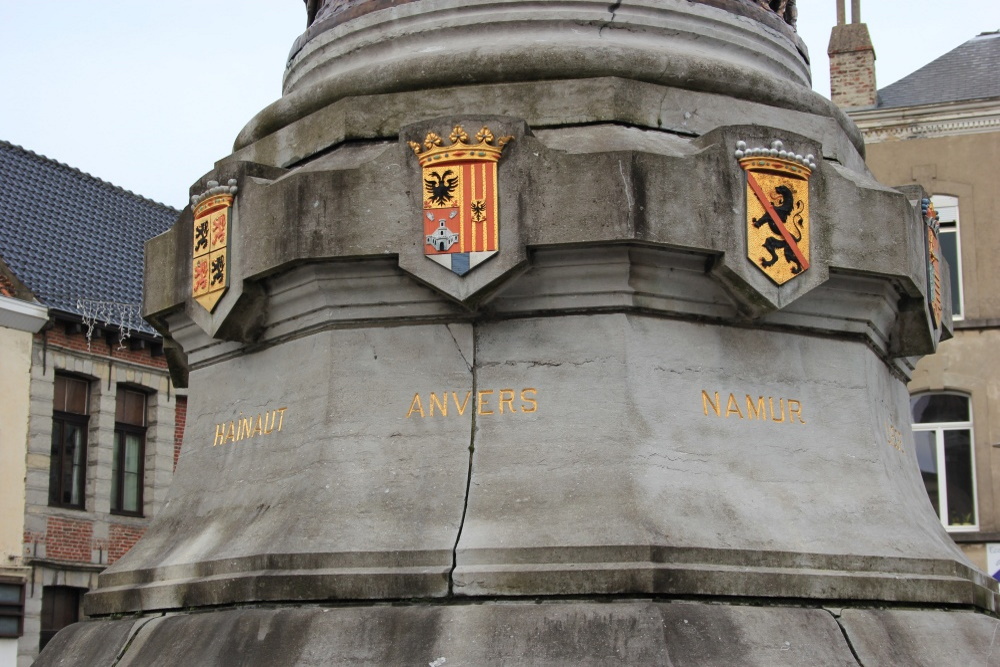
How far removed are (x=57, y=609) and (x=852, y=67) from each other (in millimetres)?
16825

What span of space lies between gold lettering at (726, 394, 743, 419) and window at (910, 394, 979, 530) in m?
18.3

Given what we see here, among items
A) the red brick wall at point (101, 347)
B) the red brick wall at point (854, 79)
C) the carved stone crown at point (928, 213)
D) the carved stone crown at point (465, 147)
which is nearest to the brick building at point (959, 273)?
the red brick wall at point (854, 79)

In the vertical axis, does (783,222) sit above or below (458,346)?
above

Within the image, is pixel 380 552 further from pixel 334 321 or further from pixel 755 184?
pixel 755 184

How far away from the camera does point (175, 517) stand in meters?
7.15

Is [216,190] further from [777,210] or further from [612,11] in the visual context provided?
[777,210]

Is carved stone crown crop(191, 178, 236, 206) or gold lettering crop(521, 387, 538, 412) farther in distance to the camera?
carved stone crown crop(191, 178, 236, 206)

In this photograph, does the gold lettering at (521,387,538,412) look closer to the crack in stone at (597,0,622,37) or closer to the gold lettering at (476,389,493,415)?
the gold lettering at (476,389,493,415)

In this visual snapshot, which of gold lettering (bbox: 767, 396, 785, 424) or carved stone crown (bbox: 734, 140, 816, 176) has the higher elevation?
carved stone crown (bbox: 734, 140, 816, 176)

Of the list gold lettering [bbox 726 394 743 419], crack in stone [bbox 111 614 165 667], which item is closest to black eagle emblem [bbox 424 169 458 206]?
gold lettering [bbox 726 394 743 419]

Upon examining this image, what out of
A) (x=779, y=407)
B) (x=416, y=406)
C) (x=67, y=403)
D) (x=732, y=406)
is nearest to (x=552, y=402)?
(x=416, y=406)

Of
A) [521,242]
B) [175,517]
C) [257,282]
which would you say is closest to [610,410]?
[521,242]

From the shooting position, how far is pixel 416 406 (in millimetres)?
6465

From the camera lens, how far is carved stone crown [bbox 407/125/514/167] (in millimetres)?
6293
